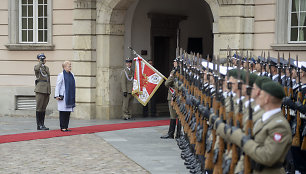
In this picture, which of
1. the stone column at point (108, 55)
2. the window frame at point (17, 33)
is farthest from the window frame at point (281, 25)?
the window frame at point (17, 33)

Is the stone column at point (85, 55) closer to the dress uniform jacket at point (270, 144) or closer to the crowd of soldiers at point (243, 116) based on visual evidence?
the crowd of soldiers at point (243, 116)

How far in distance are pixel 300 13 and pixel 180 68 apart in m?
4.91

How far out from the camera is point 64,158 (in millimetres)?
9938

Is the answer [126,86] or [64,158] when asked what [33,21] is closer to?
[126,86]

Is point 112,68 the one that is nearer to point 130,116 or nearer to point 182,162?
point 130,116

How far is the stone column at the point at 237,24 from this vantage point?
14.4m

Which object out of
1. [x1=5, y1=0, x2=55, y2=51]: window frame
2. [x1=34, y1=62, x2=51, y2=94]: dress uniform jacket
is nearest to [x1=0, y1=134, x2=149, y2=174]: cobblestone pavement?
[x1=34, y1=62, x2=51, y2=94]: dress uniform jacket

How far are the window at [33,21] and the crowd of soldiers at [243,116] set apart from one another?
7505 mm

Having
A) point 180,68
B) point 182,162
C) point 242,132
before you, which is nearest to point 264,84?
point 242,132

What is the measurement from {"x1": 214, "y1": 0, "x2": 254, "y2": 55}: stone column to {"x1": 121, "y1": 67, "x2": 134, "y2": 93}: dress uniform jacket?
307 centimetres

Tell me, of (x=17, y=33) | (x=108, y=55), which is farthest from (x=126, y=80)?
(x=17, y=33)

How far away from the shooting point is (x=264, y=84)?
15.6 ft

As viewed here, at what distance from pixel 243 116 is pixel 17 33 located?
12.8 metres

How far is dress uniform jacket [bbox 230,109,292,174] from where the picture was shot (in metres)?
4.57
